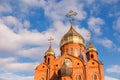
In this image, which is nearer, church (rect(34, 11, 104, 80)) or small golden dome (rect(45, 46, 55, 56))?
church (rect(34, 11, 104, 80))

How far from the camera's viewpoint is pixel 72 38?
122 ft

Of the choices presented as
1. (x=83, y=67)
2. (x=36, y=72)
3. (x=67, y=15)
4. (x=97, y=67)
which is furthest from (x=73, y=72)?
(x=67, y=15)

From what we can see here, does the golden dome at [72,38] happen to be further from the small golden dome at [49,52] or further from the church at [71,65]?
the small golden dome at [49,52]

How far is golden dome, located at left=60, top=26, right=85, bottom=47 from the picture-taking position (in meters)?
37.1

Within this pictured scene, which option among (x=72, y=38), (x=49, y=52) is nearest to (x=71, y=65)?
(x=49, y=52)

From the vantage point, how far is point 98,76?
30531 mm

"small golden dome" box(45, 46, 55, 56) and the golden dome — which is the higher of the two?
the golden dome

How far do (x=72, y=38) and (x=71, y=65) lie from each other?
633 centimetres

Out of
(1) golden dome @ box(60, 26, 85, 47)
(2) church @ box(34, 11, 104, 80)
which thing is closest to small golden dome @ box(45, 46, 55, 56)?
(2) church @ box(34, 11, 104, 80)

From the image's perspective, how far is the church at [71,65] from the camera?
99.8 feet

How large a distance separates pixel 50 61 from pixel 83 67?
5.35 m

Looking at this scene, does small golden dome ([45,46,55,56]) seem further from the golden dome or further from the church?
the golden dome

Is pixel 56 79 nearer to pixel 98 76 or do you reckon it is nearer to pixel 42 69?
pixel 42 69

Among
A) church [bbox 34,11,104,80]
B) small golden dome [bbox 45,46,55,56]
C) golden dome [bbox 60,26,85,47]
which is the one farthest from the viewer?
golden dome [bbox 60,26,85,47]
